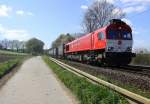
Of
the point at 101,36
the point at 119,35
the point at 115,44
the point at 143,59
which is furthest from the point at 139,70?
the point at 143,59

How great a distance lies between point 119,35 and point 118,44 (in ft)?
2.59

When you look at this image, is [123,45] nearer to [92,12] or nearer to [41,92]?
[41,92]

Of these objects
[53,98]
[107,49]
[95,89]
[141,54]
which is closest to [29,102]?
[53,98]

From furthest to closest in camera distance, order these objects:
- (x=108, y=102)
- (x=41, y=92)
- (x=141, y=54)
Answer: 1. (x=141, y=54)
2. (x=41, y=92)
3. (x=108, y=102)

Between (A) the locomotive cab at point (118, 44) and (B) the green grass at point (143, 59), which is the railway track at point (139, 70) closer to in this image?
(A) the locomotive cab at point (118, 44)

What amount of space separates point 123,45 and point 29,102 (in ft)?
60.1

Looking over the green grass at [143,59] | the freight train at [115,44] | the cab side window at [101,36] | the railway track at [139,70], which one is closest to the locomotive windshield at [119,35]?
the freight train at [115,44]

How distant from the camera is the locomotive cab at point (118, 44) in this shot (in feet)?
97.3

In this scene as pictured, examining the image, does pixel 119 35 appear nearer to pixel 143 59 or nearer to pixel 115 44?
pixel 115 44

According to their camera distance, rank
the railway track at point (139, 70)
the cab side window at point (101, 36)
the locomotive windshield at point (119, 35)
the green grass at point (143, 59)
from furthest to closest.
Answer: the green grass at point (143, 59) → the cab side window at point (101, 36) → the locomotive windshield at point (119, 35) → the railway track at point (139, 70)

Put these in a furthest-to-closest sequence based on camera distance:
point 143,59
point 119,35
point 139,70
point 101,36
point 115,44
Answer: point 143,59 < point 101,36 < point 119,35 < point 115,44 < point 139,70

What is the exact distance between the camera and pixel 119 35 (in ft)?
99.7

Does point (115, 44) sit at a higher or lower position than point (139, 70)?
higher

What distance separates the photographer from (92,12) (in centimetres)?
9206
